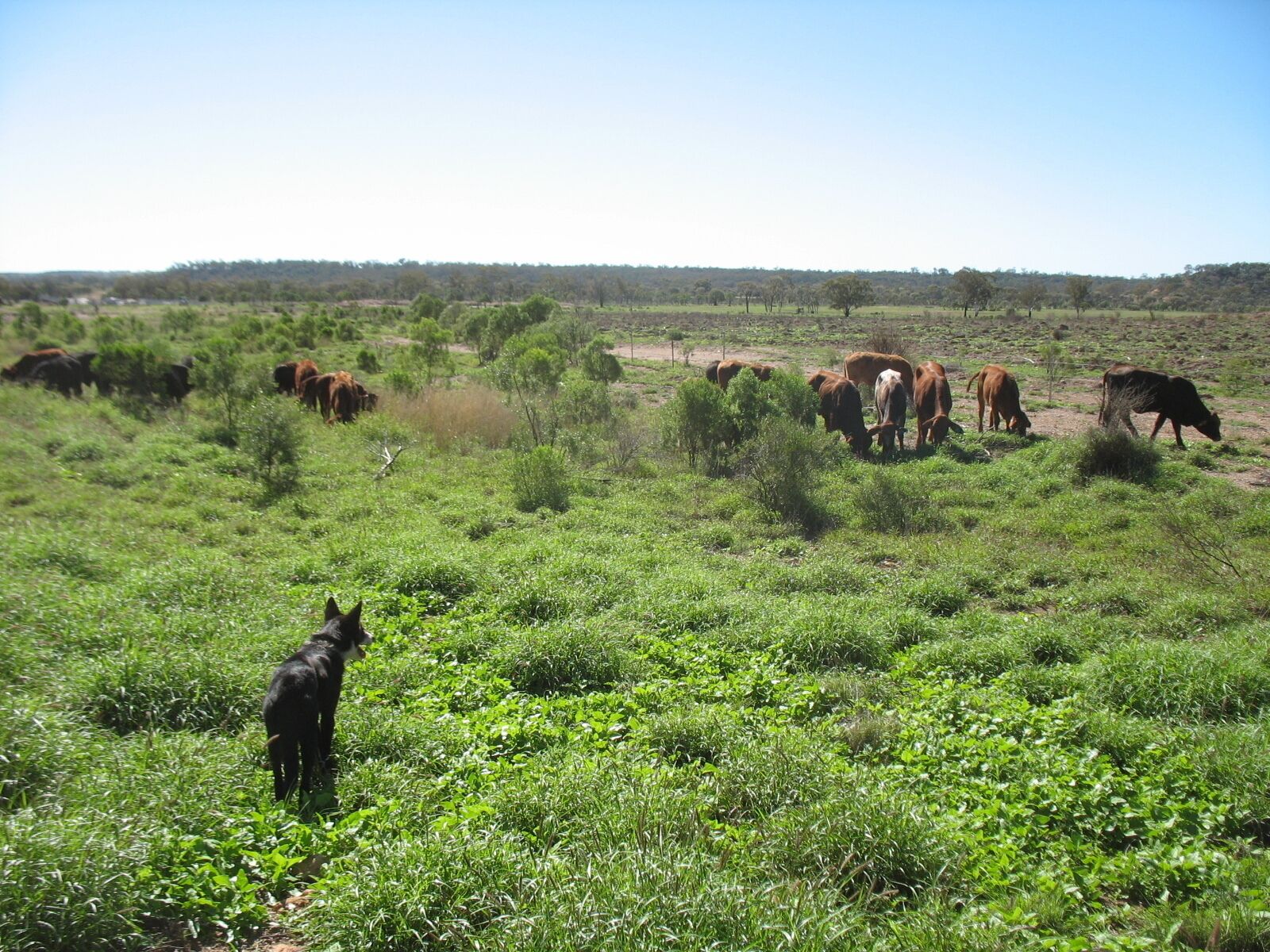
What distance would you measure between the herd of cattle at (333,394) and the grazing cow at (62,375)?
17.8 feet

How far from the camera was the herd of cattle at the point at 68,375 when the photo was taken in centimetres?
1952

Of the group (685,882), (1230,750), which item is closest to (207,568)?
(685,882)

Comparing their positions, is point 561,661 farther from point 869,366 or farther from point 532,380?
point 869,366

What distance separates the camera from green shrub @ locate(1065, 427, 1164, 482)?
41.8 feet

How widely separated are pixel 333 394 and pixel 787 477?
40.2 feet

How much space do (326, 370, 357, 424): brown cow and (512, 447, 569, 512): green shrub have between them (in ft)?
25.4

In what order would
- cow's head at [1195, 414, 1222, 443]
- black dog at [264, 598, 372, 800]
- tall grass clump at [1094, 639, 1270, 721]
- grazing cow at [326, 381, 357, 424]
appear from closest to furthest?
black dog at [264, 598, 372, 800] → tall grass clump at [1094, 639, 1270, 721] → cow's head at [1195, 414, 1222, 443] → grazing cow at [326, 381, 357, 424]

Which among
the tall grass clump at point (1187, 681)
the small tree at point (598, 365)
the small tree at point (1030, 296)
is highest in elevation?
the small tree at point (1030, 296)

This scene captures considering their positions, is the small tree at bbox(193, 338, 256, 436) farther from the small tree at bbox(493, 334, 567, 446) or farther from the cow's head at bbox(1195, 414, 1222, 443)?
the cow's head at bbox(1195, 414, 1222, 443)

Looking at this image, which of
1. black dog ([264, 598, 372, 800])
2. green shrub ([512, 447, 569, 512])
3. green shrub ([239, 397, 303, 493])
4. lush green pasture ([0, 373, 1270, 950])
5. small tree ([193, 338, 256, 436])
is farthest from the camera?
small tree ([193, 338, 256, 436])

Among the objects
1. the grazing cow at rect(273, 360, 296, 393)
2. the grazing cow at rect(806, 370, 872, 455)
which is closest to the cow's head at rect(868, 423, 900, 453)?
the grazing cow at rect(806, 370, 872, 455)

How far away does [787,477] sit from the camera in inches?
469

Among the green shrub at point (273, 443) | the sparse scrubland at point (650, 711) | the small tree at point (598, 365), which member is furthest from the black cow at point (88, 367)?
the small tree at point (598, 365)

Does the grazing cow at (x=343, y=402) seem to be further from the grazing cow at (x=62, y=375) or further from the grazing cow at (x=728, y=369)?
the grazing cow at (x=728, y=369)
